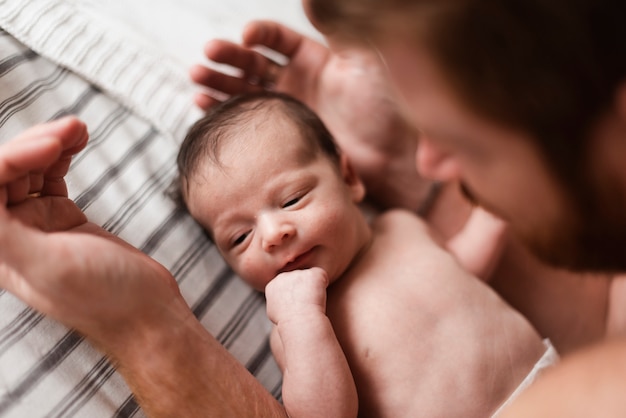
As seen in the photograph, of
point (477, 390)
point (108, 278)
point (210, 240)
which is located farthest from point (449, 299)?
point (108, 278)

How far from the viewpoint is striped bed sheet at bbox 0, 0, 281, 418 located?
0.93 meters

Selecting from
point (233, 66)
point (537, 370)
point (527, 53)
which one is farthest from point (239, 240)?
point (527, 53)

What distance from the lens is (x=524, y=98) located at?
25.2 inches

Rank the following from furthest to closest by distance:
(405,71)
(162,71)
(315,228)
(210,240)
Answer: (162,71) < (210,240) < (315,228) < (405,71)

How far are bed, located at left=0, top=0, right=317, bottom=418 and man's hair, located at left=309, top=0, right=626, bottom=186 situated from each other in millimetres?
632

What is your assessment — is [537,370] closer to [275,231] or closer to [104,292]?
[275,231]

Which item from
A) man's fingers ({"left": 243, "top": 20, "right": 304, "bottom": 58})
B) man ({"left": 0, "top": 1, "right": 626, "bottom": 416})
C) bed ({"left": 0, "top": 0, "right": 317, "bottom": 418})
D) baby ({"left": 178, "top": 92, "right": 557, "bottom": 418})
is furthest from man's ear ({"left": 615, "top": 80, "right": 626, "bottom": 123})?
man's fingers ({"left": 243, "top": 20, "right": 304, "bottom": 58})

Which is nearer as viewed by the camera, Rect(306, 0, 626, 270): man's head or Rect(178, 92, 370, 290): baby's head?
Rect(306, 0, 626, 270): man's head

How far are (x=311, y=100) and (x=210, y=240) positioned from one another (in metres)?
0.44

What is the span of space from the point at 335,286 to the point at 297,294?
136mm

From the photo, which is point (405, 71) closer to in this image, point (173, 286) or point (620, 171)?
point (620, 171)

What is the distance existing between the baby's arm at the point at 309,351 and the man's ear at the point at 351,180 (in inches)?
9.4

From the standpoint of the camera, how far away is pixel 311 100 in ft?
4.89

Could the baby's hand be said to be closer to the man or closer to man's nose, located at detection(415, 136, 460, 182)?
the man
